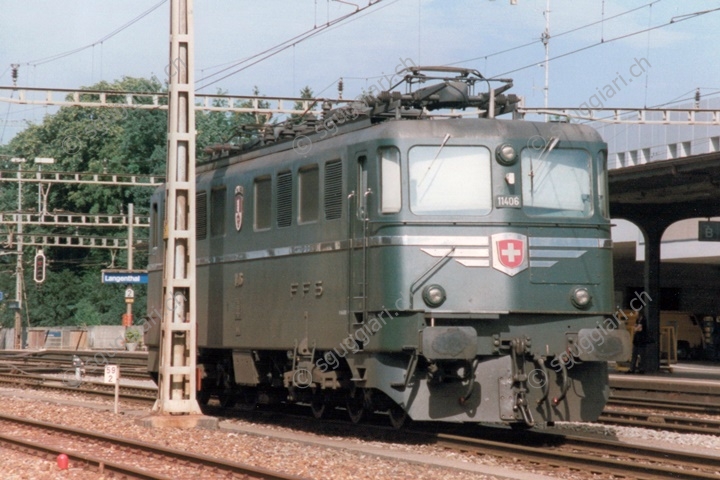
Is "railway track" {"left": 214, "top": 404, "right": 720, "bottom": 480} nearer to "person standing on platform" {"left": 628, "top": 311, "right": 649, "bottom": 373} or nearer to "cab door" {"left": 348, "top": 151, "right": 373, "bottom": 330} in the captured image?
"cab door" {"left": 348, "top": 151, "right": 373, "bottom": 330}

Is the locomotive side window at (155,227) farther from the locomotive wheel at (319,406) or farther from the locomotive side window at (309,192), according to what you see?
the locomotive side window at (309,192)

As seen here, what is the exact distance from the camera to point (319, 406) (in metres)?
16.8

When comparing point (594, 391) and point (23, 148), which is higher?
point (23, 148)

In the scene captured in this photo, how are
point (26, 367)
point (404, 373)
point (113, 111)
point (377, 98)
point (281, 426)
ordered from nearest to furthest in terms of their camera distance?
point (404, 373) → point (377, 98) → point (281, 426) → point (26, 367) → point (113, 111)

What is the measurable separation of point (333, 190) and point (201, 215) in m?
4.63

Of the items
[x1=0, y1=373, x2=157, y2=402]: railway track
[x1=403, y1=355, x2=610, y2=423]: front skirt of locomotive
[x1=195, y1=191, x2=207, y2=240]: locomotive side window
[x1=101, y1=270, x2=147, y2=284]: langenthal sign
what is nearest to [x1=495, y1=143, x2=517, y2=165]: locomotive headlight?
[x1=403, y1=355, x2=610, y2=423]: front skirt of locomotive

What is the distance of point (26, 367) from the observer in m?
34.1

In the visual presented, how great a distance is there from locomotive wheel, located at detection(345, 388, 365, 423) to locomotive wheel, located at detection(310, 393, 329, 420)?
0.63 m

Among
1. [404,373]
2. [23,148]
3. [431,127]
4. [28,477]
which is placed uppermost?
[23,148]

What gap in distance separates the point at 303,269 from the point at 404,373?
101 inches

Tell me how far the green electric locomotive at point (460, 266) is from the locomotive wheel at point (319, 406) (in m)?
1.29

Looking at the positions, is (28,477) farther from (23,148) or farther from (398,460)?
(23,148)

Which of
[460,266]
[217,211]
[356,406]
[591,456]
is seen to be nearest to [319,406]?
[356,406]

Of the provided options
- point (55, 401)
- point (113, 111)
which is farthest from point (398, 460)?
point (113, 111)
